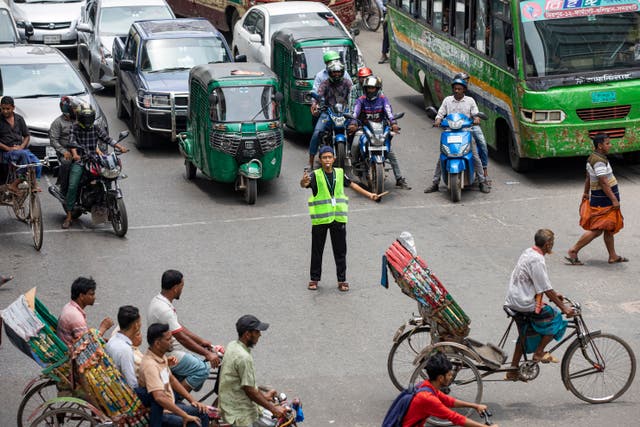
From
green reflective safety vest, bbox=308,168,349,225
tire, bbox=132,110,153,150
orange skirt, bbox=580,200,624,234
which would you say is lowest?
tire, bbox=132,110,153,150

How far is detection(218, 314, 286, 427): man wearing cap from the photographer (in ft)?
27.4

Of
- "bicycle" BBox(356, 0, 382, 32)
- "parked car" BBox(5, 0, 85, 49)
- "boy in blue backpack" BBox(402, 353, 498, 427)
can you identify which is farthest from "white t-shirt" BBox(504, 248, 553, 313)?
"bicycle" BBox(356, 0, 382, 32)

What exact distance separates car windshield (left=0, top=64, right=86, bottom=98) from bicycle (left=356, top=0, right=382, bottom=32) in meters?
10.7

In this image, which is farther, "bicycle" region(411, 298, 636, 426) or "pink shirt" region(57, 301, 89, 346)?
"bicycle" region(411, 298, 636, 426)

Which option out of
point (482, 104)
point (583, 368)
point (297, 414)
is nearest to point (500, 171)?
point (482, 104)

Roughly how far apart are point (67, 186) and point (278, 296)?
12.3 ft

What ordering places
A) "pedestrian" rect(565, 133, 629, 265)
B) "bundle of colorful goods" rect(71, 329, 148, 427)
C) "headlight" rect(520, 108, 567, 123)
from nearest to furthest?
"bundle of colorful goods" rect(71, 329, 148, 427), "pedestrian" rect(565, 133, 629, 265), "headlight" rect(520, 108, 567, 123)

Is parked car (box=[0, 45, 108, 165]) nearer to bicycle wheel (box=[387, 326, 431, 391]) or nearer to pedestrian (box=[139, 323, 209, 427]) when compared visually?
bicycle wheel (box=[387, 326, 431, 391])

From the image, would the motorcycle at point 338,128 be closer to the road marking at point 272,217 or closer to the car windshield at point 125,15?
the road marking at point 272,217

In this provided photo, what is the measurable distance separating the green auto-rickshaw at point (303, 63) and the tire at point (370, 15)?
320 inches

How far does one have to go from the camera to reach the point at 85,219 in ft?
52.5

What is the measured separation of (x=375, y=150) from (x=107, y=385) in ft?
28.3

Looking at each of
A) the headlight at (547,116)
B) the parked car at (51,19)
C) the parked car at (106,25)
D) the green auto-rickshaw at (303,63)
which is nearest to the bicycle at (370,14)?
the parked car at (106,25)

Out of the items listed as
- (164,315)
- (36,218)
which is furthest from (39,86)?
(164,315)
